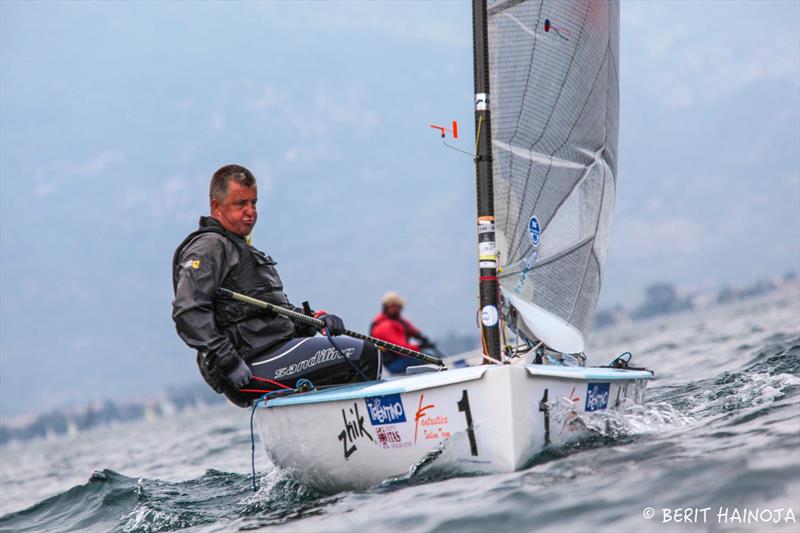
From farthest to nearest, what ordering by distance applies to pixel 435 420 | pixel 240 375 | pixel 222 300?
pixel 222 300 → pixel 240 375 → pixel 435 420

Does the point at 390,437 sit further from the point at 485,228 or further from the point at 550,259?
the point at 550,259

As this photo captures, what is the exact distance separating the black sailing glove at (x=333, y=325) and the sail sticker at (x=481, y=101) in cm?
154

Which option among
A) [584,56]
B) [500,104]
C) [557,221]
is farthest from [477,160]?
Answer: [584,56]

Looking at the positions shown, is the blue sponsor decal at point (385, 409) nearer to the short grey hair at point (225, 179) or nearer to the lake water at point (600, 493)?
the lake water at point (600, 493)

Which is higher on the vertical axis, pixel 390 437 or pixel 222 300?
pixel 222 300

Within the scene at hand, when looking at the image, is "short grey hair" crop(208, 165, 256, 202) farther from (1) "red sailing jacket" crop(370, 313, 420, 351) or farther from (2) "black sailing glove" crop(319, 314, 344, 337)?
(1) "red sailing jacket" crop(370, 313, 420, 351)

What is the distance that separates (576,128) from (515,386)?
2.93 m

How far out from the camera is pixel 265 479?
6070mm

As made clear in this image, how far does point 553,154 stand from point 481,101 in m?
1.14

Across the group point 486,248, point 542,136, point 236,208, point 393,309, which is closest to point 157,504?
point 236,208

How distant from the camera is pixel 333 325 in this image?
18.2 ft

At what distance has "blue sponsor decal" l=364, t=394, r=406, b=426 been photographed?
4641 mm

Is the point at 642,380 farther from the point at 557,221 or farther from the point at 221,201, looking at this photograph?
the point at 221,201

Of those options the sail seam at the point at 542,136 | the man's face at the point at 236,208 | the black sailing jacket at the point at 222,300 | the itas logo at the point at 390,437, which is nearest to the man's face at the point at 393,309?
the sail seam at the point at 542,136
